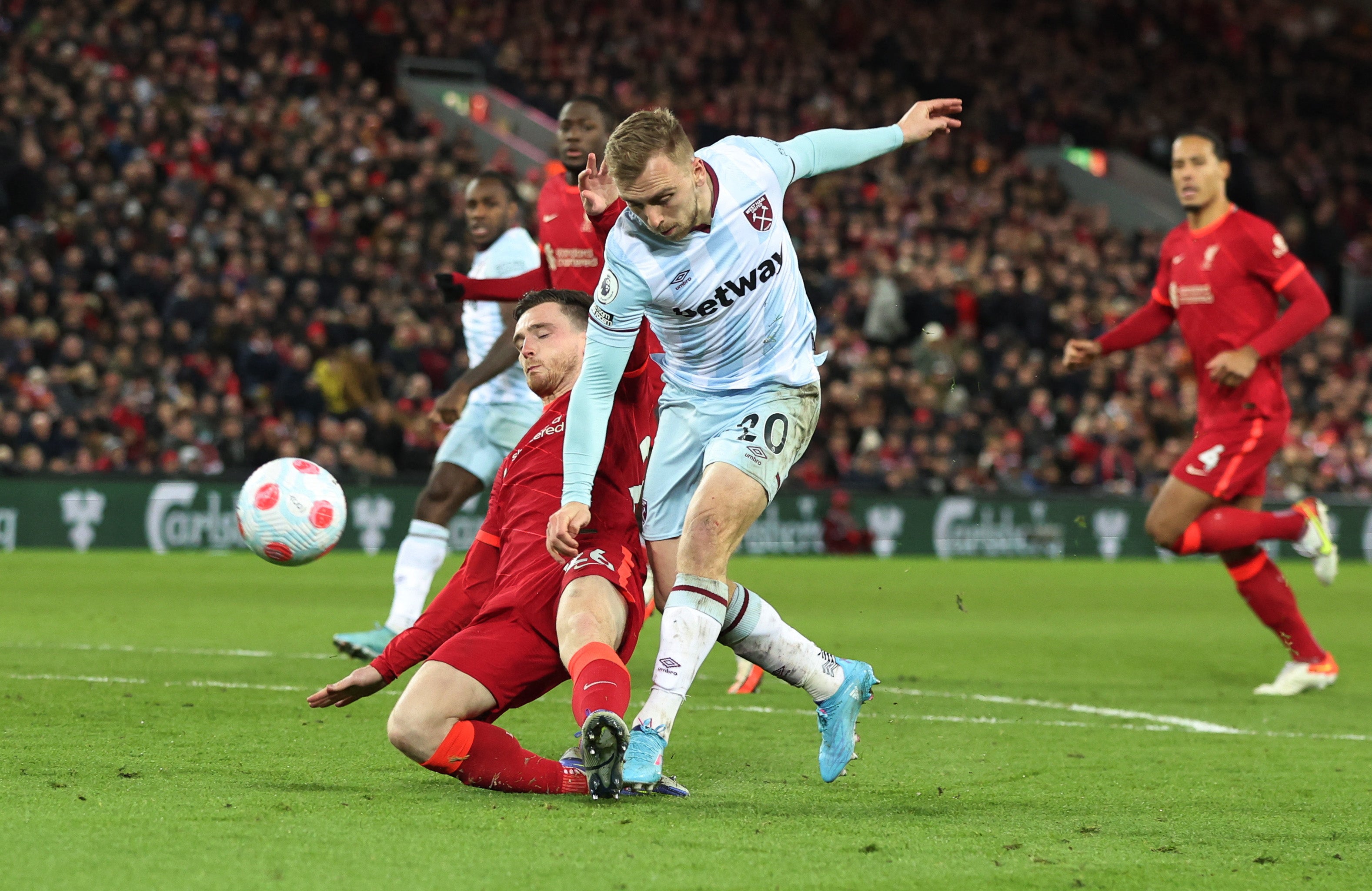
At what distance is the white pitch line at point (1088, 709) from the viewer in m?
6.86

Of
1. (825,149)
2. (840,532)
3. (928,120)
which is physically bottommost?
(840,532)

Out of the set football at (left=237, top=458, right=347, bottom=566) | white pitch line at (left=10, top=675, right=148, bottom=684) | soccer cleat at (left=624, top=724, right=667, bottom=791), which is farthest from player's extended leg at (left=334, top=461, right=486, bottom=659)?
soccer cleat at (left=624, top=724, right=667, bottom=791)

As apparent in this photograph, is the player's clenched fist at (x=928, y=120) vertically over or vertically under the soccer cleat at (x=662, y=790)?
over

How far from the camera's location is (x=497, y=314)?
360 inches

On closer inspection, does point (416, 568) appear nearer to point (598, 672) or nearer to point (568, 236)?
point (568, 236)

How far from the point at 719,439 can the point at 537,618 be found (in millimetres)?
805

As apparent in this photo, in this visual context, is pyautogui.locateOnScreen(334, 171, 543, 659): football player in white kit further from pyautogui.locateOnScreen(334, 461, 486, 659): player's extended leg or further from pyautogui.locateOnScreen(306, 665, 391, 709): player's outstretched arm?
pyautogui.locateOnScreen(306, 665, 391, 709): player's outstretched arm

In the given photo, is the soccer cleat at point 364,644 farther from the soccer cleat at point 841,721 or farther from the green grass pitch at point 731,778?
the soccer cleat at point 841,721

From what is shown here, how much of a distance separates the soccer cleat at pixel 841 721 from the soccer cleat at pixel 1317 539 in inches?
176

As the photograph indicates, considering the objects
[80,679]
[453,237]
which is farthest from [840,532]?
[80,679]

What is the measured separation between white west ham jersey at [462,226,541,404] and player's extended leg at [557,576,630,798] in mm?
3728

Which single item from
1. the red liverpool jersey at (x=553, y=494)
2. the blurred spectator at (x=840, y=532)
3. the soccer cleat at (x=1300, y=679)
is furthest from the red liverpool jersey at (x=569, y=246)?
the blurred spectator at (x=840, y=532)

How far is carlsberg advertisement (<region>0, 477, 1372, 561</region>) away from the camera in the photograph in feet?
55.1

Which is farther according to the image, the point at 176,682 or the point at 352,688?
the point at 176,682
